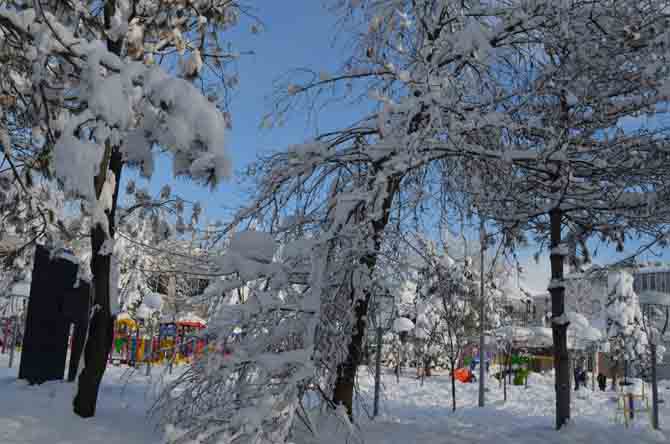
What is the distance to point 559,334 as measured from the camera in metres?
9.01

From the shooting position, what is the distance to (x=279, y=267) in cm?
451

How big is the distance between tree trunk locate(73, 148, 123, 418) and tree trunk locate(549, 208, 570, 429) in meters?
6.44

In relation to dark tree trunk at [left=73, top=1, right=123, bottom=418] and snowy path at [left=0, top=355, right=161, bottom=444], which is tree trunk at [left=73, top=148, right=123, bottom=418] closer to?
dark tree trunk at [left=73, top=1, right=123, bottom=418]

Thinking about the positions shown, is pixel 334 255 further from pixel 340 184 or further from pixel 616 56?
pixel 616 56

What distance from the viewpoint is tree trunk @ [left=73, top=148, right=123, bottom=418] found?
20.6ft

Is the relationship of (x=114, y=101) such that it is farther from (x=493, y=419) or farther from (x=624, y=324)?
(x=624, y=324)

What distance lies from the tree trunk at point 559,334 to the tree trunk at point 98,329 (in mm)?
6437

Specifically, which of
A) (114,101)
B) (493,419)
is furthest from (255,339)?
(493,419)

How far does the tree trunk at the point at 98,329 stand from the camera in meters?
6.27

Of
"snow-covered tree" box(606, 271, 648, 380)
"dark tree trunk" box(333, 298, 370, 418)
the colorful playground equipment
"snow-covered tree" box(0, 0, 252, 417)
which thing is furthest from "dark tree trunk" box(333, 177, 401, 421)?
"snow-covered tree" box(606, 271, 648, 380)

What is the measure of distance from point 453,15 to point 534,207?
12.6ft

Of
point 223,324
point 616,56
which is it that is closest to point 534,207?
point 616,56

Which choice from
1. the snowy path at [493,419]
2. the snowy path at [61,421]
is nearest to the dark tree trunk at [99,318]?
the snowy path at [61,421]

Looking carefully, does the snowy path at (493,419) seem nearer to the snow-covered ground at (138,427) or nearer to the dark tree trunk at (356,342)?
the snow-covered ground at (138,427)
